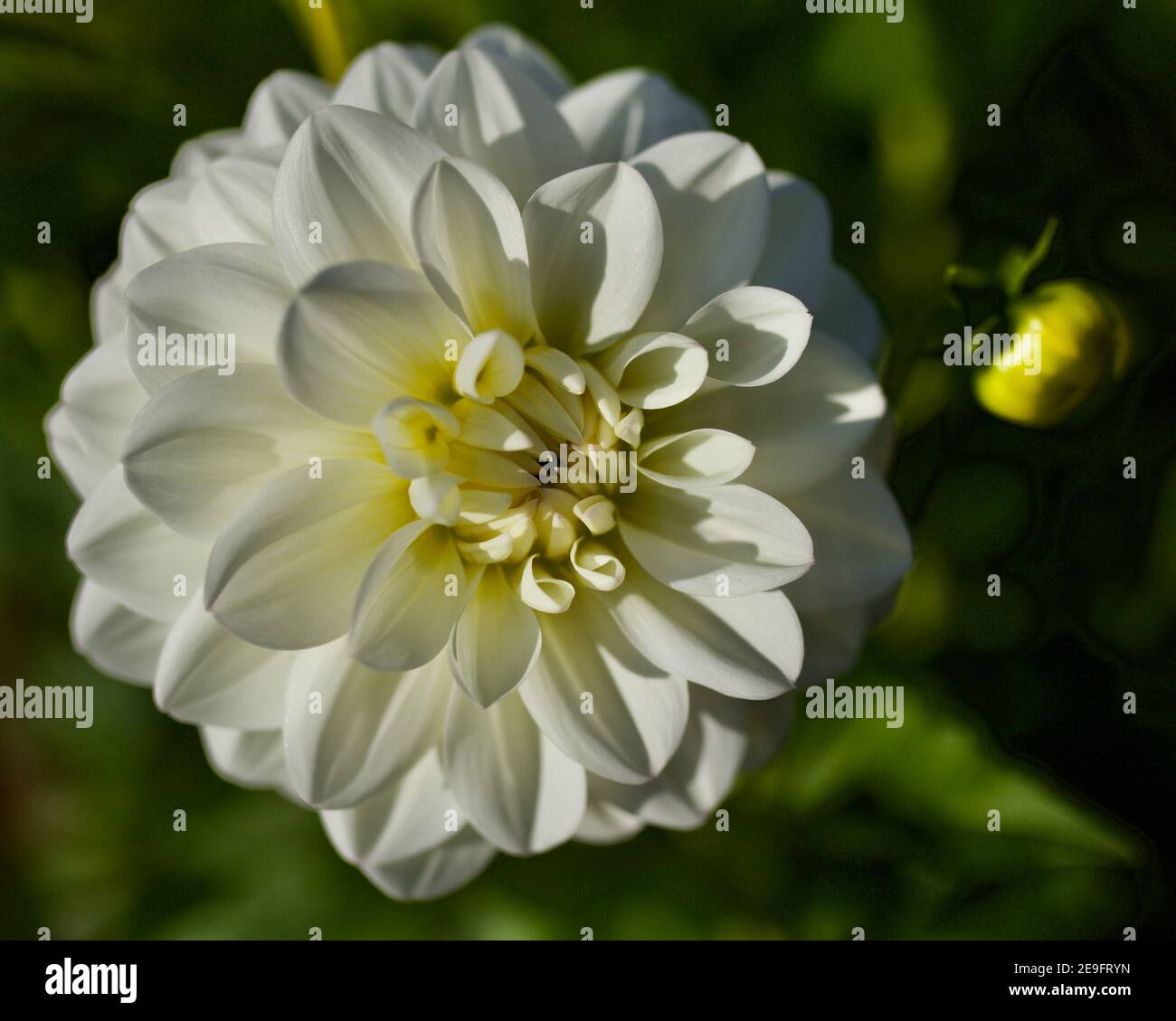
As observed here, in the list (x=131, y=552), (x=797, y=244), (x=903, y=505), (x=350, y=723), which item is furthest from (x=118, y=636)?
(x=903, y=505)

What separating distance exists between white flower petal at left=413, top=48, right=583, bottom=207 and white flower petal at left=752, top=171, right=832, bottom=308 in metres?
0.21

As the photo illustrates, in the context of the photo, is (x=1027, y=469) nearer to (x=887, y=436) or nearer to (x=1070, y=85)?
(x=887, y=436)

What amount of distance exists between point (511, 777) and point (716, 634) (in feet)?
0.73

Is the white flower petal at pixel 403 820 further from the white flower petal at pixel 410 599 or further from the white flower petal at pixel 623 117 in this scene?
the white flower petal at pixel 623 117

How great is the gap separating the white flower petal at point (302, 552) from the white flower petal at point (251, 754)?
260 millimetres

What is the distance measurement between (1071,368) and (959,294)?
0.43 ft

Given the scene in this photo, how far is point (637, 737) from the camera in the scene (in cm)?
82

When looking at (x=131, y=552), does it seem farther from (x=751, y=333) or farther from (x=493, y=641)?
(x=751, y=333)

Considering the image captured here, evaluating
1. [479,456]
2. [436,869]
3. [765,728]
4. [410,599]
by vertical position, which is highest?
[479,456]

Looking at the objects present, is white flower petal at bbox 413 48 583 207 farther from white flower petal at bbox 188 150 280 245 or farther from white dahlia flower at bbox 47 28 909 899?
white flower petal at bbox 188 150 280 245

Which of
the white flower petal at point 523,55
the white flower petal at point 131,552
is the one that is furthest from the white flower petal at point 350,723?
the white flower petal at point 523,55

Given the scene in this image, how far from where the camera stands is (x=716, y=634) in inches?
31.7
